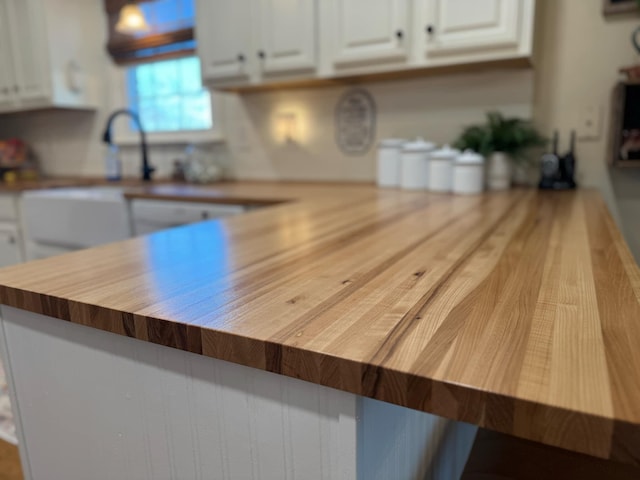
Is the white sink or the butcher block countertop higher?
the butcher block countertop

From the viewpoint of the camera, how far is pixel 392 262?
0.78 m

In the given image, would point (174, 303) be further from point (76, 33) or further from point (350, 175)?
point (76, 33)

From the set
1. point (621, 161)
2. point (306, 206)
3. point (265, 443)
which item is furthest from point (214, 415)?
point (621, 161)

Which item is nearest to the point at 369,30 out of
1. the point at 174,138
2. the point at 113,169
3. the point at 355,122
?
the point at 355,122

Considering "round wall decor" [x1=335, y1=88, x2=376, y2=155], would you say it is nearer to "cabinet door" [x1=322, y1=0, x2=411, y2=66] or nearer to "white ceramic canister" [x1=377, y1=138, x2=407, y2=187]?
"white ceramic canister" [x1=377, y1=138, x2=407, y2=187]

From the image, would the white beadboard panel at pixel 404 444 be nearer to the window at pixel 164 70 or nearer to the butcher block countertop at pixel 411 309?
the butcher block countertop at pixel 411 309

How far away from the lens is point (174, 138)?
296 centimetres

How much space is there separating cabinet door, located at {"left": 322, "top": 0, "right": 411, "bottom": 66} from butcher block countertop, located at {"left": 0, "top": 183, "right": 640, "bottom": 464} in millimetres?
1048

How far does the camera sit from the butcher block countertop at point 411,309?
39cm

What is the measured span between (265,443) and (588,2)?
206cm

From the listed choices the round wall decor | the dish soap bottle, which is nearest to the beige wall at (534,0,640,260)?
the round wall decor

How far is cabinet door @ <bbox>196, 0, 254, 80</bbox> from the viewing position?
86.1 inches

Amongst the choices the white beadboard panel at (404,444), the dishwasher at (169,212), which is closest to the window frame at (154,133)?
the dishwasher at (169,212)

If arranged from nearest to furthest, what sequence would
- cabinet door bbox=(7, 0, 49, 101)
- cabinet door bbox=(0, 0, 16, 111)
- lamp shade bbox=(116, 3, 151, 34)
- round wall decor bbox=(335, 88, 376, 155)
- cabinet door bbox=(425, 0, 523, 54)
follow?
cabinet door bbox=(425, 0, 523, 54), round wall decor bbox=(335, 88, 376, 155), lamp shade bbox=(116, 3, 151, 34), cabinet door bbox=(7, 0, 49, 101), cabinet door bbox=(0, 0, 16, 111)
